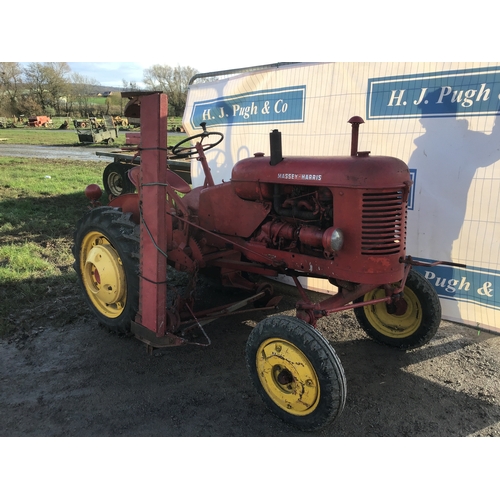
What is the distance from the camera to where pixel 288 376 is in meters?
2.52

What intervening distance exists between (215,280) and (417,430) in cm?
231

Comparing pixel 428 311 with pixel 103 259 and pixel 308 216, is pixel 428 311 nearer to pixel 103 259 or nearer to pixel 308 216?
pixel 308 216

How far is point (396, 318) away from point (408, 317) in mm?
96

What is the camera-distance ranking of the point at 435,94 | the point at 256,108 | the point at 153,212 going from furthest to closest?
1. the point at 256,108
2. the point at 435,94
3. the point at 153,212

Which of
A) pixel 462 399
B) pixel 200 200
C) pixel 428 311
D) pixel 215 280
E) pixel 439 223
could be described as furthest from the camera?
pixel 215 280

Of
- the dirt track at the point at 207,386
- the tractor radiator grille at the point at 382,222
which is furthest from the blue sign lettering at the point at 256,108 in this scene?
the dirt track at the point at 207,386

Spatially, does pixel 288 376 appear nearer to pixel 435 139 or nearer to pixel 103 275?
pixel 103 275

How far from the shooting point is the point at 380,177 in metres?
2.46

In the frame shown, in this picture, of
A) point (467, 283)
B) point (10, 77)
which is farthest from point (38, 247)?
point (467, 283)

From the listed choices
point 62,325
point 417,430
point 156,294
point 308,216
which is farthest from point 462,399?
point 62,325

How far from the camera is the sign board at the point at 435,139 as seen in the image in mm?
3375

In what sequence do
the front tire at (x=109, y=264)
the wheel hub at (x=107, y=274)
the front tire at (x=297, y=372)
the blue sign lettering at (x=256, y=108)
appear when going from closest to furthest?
the front tire at (x=297, y=372)
the front tire at (x=109, y=264)
the wheel hub at (x=107, y=274)
the blue sign lettering at (x=256, y=108)

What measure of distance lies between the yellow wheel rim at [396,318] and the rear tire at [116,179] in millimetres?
6020

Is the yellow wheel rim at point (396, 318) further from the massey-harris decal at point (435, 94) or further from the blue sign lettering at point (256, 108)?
the blue sign lettering at point (256, 108)
